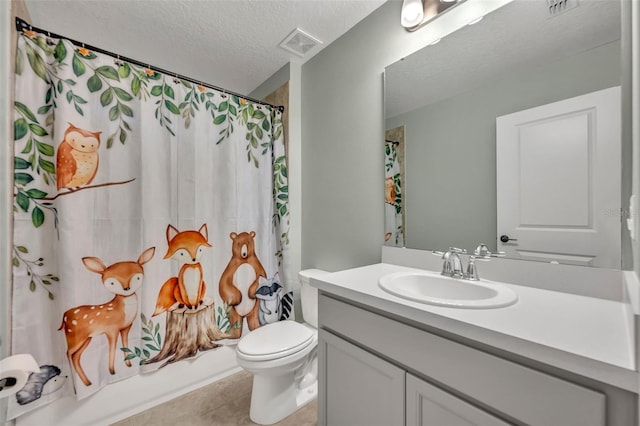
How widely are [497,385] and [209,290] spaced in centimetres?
163

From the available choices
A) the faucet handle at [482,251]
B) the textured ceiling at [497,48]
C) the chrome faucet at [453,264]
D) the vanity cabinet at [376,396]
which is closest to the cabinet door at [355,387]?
the vanity cabinet at [376,396]

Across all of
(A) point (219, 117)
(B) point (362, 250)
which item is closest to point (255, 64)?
(A) point (219, 117)

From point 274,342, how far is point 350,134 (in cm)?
138

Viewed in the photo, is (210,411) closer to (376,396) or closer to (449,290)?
(376,396)

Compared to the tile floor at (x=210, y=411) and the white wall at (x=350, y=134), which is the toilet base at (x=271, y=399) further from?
the white wall at (x=350, y=134)

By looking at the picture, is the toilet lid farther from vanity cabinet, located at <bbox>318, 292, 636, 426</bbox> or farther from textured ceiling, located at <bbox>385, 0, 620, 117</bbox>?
textured ceiling, located at <bbox>385, 0, 620, 117</bbox>

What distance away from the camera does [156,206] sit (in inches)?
61.6

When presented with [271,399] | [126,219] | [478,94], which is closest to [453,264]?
[478,94]

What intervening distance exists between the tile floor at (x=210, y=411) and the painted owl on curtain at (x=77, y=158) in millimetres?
1346

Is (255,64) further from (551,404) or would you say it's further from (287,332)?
(551,404)

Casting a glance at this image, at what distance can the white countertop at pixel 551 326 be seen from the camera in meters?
0.53

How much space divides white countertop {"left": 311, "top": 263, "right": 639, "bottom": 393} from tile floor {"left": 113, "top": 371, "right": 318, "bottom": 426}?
100cm

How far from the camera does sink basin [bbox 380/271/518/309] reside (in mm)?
797

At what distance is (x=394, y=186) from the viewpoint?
150cm
